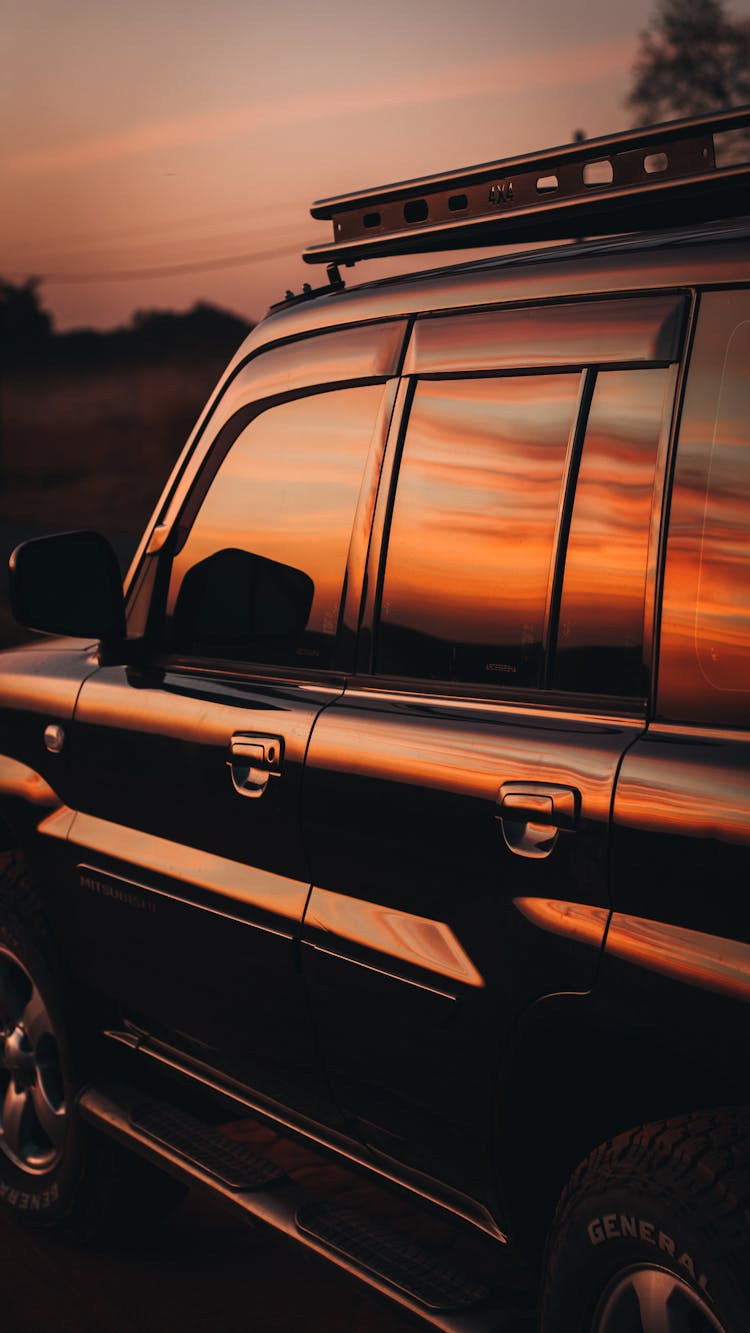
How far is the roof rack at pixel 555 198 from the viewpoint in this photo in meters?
2.50

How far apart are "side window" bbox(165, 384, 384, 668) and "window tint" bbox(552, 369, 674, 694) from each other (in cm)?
63

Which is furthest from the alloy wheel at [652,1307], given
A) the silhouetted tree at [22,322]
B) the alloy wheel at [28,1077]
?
the silhouetted tree at [22,322]

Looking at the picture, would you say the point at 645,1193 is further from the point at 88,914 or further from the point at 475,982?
the point at 88,914

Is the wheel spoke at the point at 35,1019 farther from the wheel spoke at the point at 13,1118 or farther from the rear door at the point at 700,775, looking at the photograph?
the rear door at the point at 700,775

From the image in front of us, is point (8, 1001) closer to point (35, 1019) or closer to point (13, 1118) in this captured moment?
point (35, 1019)

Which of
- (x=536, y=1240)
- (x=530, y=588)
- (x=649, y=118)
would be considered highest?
(x=649, y=118)

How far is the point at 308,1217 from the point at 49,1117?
49.2 inches

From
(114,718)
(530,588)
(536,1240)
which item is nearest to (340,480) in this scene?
(530,588)

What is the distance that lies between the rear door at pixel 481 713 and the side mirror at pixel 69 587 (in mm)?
878

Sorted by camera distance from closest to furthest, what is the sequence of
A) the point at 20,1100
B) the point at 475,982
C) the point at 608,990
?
1. the point at 608,990
2. the point at 475,982
3. the point at 20,1100

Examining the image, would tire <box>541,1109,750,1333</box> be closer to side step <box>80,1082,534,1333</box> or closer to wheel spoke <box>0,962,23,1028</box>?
side step <box>80,1082,534,1333</box>

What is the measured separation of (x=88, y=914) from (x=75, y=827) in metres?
0.21

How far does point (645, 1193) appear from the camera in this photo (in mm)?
2197

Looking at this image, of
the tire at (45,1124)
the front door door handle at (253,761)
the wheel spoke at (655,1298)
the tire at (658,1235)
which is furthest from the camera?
the tire at (45,1124)
